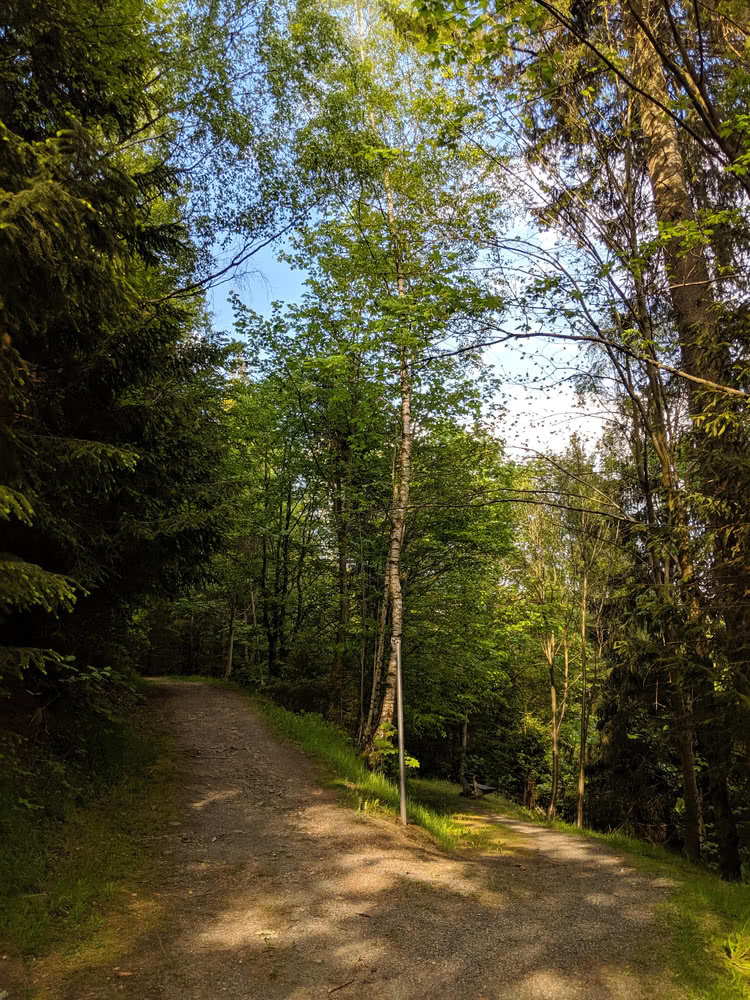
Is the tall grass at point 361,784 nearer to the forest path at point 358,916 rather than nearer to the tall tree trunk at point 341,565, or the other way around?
the forest path at point 358,916

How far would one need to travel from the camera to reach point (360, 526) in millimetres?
12758

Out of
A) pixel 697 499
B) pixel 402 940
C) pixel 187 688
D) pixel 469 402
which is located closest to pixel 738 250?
pixel 697 499

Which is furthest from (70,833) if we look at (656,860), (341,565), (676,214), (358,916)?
(676,214)

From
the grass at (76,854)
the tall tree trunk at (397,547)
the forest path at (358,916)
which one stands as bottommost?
the forest path at (358,916)

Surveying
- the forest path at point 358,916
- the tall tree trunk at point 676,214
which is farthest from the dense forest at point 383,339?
the forest path at point 358,916

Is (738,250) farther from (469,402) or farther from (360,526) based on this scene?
(360,526)

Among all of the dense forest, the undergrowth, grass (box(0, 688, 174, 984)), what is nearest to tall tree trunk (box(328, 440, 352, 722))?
the dense forest

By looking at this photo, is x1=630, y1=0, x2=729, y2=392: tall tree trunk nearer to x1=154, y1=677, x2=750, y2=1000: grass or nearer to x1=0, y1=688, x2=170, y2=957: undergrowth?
x1=154, y1=677, x2=750, y2=1000: grass

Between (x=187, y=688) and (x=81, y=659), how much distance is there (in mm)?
9692

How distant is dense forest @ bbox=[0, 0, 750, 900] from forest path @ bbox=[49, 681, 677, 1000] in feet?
5.58

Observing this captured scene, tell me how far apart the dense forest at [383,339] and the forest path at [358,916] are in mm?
1700

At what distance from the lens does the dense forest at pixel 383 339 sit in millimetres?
4883

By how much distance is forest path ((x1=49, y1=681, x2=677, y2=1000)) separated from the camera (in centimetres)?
371

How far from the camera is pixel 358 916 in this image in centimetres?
468
